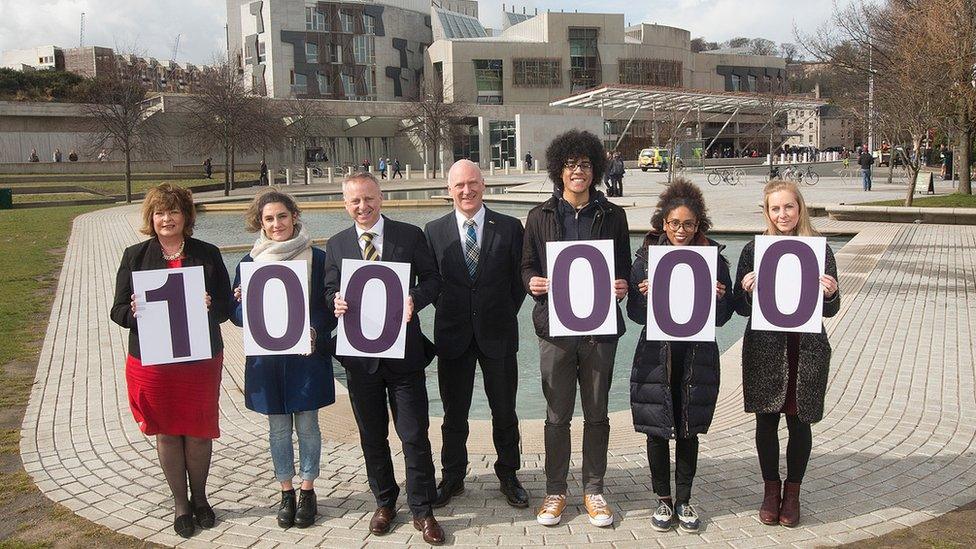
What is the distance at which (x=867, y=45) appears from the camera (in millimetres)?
28031

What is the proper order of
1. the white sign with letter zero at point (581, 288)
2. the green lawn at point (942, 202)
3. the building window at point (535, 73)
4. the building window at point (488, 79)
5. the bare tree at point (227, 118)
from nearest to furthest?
the white sign with letter zero at point (581, 288)
the green lawn at point (942, 202)
the bare tree at point (227, 118)
the building window at point (488, 79)
the building window at point (535, 73)

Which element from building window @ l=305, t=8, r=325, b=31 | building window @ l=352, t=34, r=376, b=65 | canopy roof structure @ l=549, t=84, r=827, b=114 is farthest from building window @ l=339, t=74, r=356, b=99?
canopy roof structure @ l=549, t=84, r=827, b=114

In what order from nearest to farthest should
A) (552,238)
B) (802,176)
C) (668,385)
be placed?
(668,385) → (552,238) → (802,176)

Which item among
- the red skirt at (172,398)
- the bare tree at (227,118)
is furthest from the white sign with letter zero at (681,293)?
the bare tree at (227,118)

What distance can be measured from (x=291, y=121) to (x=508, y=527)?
2385 inches

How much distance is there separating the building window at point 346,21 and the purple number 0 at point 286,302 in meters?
80.2

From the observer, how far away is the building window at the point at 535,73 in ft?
269

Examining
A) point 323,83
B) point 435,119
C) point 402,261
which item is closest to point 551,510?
point 402,261

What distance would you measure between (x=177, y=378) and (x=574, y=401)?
2.29 m

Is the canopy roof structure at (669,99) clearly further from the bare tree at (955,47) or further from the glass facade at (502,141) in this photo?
the bare tree at (955,47)

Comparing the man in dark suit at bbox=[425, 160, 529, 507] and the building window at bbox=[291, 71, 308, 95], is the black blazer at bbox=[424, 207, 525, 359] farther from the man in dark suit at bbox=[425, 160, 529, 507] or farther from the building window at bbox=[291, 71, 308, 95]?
the building window at bbox=[291, 71, 308, 95]

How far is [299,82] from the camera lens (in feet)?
256

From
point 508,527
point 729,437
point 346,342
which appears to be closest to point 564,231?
point 346,342

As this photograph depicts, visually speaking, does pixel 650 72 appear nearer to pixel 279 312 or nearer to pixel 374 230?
pixel 374 230
